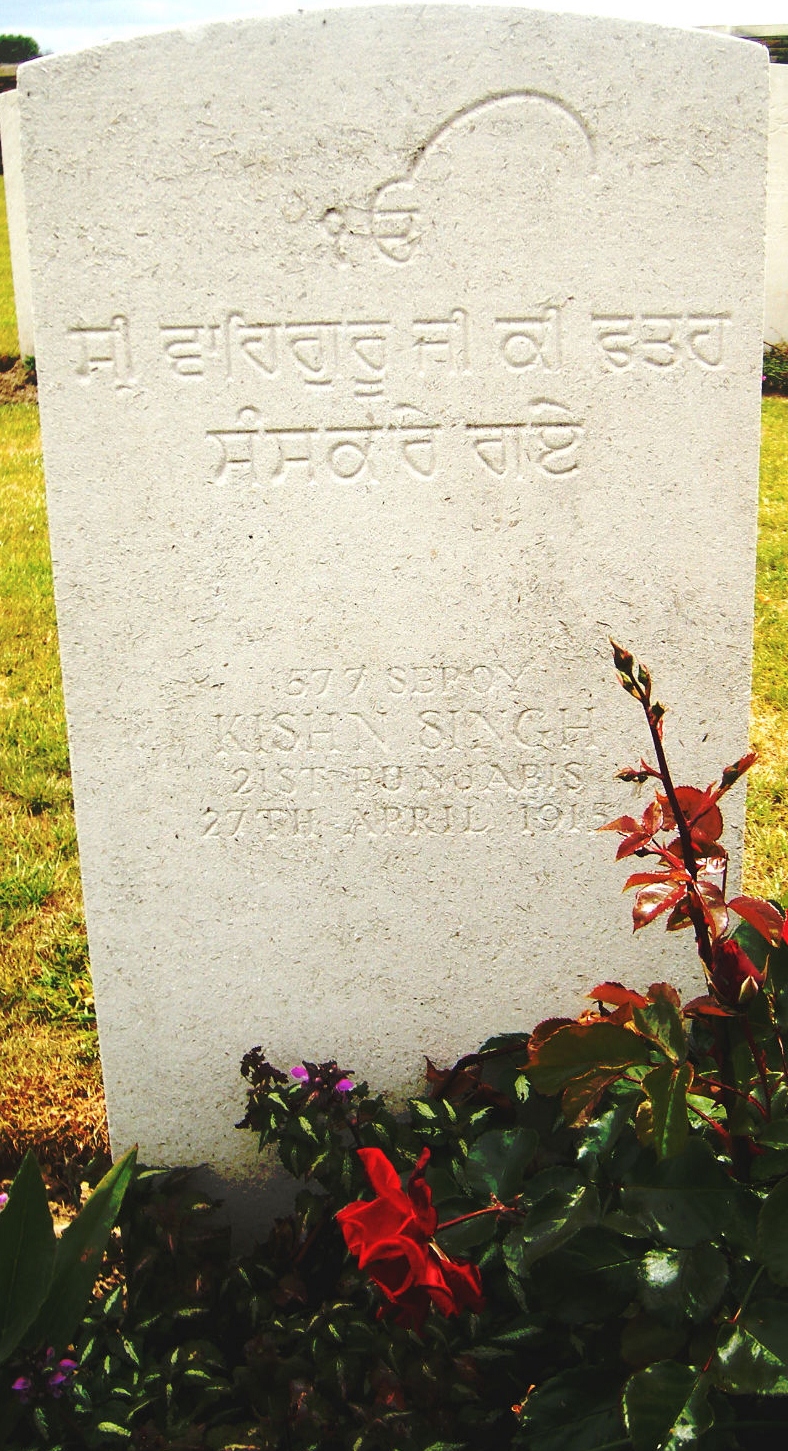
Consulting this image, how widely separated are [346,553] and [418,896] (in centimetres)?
66

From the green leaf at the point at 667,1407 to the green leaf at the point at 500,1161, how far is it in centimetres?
33

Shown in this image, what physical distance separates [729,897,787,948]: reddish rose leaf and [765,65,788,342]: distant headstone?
282 inches

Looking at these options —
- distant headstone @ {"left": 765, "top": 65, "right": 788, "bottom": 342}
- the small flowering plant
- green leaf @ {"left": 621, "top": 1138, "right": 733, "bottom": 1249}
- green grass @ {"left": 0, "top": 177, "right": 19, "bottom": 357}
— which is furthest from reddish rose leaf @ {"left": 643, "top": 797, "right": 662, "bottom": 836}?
distant headstone @ {"left": 765, "top": 65, "right": 788, "bottom": 342}

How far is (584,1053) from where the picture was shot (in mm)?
1484

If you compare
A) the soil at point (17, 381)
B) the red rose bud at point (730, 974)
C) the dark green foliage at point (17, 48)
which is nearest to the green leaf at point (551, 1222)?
the red rose bud at point (730, 974)

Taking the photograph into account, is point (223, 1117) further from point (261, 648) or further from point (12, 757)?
point (12, 757)

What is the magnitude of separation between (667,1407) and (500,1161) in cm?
41

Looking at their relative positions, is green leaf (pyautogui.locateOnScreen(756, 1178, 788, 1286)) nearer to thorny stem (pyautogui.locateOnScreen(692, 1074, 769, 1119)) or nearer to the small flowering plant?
the small flowering plant

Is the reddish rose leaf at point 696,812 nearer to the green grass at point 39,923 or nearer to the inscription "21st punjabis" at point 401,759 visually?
the inscription "21st punjabis" at point 401,759

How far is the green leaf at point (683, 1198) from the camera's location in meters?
1.48

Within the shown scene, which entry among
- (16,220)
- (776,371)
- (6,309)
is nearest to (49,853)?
(16,220)

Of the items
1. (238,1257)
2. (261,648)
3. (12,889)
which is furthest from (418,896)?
(12,889)

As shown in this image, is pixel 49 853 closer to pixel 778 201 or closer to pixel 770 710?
pixel 770 710

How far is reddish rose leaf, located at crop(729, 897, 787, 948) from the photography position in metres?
1.52
